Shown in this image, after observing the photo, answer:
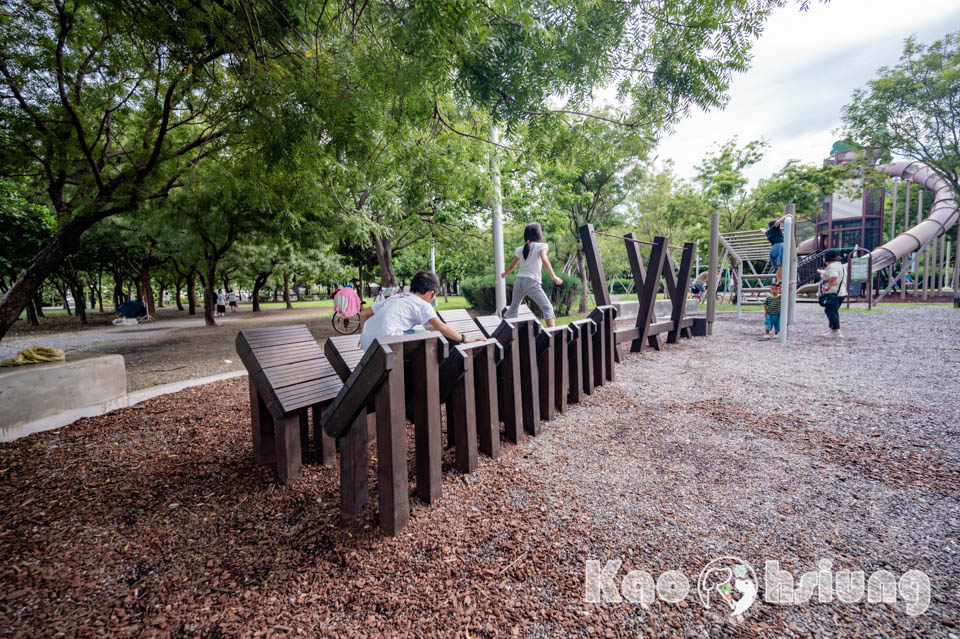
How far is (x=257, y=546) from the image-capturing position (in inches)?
83.4

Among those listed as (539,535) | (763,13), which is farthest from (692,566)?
(763,13)

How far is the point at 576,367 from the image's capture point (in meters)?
4.36

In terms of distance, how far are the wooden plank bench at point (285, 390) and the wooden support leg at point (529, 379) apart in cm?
148

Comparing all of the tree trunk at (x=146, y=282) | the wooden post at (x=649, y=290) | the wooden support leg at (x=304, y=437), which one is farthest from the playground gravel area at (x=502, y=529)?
the tree trunk at (x=146, y=282)

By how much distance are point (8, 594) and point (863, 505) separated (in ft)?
14.1

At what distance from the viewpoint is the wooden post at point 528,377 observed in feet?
11.1

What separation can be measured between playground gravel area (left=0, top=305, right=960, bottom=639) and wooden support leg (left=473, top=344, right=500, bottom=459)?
0.58ft

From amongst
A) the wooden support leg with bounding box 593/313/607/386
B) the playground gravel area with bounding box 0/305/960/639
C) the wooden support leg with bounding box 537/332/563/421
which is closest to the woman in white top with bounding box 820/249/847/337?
the playground gravel area with bounding box 0/305/960/639

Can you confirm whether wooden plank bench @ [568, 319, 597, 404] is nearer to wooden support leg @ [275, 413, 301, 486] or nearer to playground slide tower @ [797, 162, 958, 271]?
wooden support leg @ [275, 413, 301, 486]

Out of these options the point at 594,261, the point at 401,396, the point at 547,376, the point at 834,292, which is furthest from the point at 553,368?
the point at 834,292

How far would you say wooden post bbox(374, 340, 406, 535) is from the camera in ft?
6.82

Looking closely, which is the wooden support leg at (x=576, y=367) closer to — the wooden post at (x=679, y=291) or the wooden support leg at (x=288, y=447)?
the wooden support leg at (x=288, y=447)

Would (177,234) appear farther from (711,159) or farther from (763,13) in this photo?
(711,159)

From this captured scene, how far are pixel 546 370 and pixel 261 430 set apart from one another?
7.67ft
